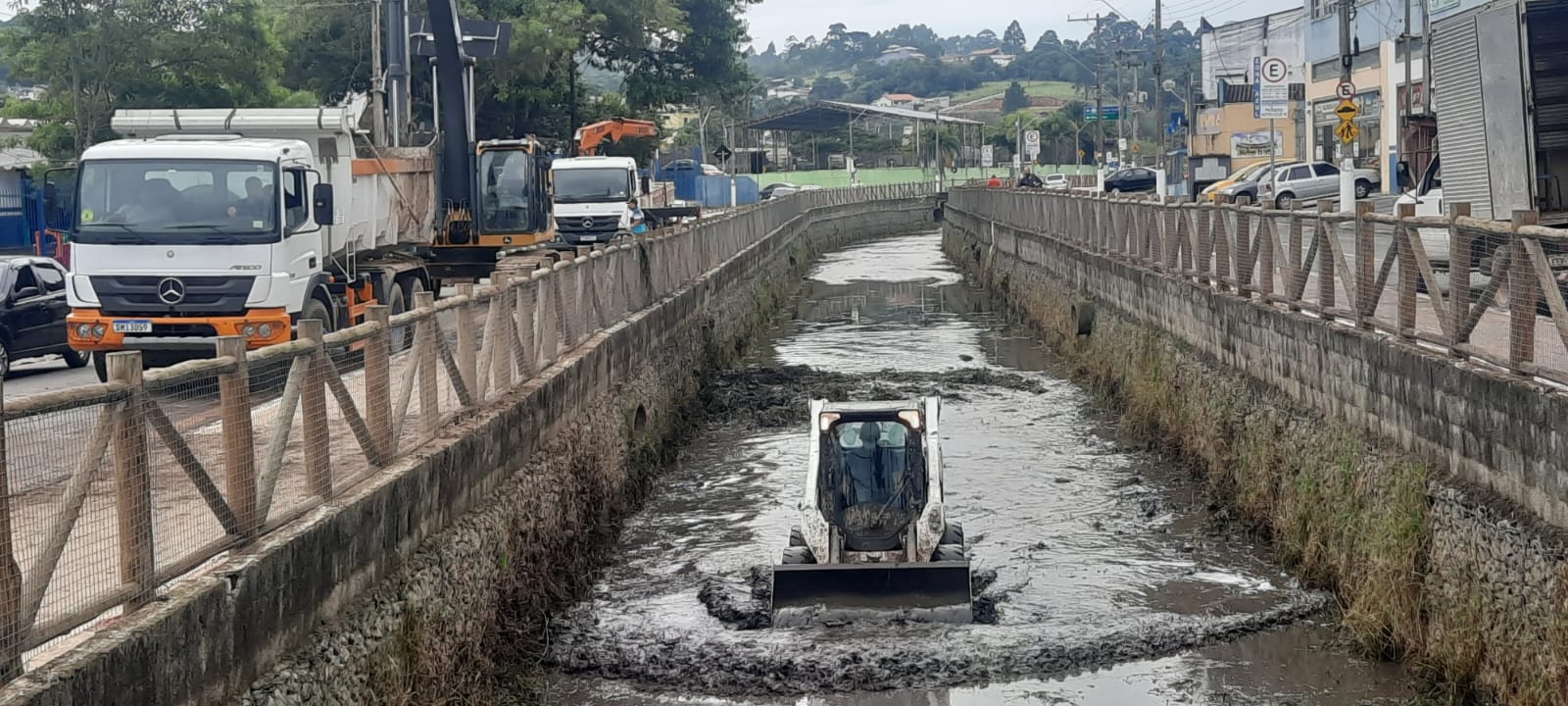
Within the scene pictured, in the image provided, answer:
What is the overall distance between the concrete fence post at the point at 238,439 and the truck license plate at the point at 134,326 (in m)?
11.2

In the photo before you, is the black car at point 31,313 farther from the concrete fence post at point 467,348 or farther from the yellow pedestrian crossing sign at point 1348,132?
the yellow pedestrian crossing sign at point 1348,132

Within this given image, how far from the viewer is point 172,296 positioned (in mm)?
17719

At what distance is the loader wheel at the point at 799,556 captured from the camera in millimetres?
12656

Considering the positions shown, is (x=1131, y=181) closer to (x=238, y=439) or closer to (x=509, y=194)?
(x=509, y=194)

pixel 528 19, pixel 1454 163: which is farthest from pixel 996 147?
pixel 1454 163

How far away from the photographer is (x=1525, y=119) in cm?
1788

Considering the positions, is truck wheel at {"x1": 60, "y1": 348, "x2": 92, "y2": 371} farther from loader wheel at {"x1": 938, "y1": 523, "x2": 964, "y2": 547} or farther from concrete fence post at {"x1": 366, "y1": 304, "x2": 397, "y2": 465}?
concrete fence post at {"x1": 366, "y1": 304, "x2": 397, "y2": 465}

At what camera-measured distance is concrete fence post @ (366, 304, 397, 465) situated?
9.26 m

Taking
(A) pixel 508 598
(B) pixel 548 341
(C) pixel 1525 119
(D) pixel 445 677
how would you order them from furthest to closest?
1. (C) pixel 1525 119
2. (B) pixel 548 341
3. (A) pixel 508 598
4. (D) pixel 445 677

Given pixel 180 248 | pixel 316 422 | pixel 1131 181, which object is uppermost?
pixel 1131 181

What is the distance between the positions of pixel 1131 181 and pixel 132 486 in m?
56.7

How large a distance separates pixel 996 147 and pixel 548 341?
4490 inches

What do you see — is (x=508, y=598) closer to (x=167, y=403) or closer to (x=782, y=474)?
(x=167, y=403)

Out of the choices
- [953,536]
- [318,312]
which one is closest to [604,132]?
[318,312]
